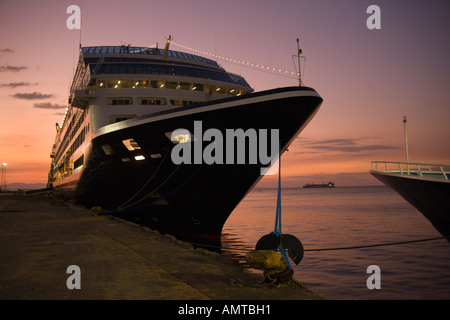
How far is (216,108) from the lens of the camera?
1247cm

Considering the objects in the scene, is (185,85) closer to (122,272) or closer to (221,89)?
(221,89)

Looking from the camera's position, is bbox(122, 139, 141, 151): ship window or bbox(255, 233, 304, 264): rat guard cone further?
bbox(122, 139, 141, 151): ship window

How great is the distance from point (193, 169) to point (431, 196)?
7.90 metres

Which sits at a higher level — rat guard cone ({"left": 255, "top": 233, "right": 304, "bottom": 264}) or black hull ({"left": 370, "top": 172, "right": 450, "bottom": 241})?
black hull ({"left": 370, "top": 172, "right": 450, "bottom": 241})

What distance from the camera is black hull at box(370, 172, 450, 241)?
10812mm

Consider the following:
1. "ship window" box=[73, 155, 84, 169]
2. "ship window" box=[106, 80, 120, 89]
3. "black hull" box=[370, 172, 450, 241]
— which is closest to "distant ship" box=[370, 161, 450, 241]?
"black hull" box=[370, 172, 450, 241]

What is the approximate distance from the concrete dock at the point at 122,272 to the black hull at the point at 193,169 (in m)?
2.66

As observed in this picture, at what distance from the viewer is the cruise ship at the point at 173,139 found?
12.4 m

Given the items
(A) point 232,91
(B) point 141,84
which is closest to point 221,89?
(A) point 232,91

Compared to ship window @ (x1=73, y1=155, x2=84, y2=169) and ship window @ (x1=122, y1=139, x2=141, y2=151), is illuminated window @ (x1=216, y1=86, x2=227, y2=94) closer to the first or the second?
ship window @ (x1=122, y1=139, x2=141, y2=151)
